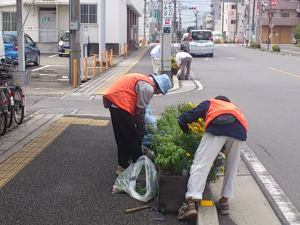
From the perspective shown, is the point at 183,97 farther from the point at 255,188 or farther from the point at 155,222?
the point at 155,222

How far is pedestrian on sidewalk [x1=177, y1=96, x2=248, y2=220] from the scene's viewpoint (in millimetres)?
5062

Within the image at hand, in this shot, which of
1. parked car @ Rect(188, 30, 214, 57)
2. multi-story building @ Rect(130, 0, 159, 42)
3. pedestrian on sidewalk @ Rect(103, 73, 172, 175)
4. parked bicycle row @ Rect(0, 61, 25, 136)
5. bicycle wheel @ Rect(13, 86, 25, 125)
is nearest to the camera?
pedestrian on sidewalk @ Rect(103, 73, 172, 175)

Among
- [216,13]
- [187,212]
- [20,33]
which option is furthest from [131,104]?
[216,13]

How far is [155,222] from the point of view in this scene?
5.09m

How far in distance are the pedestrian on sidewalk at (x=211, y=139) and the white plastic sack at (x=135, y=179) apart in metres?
0.54

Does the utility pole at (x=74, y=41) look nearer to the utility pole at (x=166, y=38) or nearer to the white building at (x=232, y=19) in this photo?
the utility pole at (x=166, y=38)

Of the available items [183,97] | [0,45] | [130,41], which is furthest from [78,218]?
[130,41]

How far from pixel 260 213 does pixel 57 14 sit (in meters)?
34.5

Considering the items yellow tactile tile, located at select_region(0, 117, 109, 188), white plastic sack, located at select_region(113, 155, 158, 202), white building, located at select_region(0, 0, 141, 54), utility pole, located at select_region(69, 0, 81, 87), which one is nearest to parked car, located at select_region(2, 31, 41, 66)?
utility pole, located at select_region(69, 0, 81, 87)

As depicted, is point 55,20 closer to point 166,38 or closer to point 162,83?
point 166,38

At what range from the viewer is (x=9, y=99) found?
30.3 ft

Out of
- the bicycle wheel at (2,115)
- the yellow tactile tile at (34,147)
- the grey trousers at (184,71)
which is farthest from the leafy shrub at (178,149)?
the grey trousers at (184,71)

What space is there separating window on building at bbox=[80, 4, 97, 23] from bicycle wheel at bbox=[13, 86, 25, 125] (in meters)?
27.9

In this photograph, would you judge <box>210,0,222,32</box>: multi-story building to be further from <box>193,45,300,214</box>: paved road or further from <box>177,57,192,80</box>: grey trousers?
<box>177,57,192,80</box>: grey trousers
